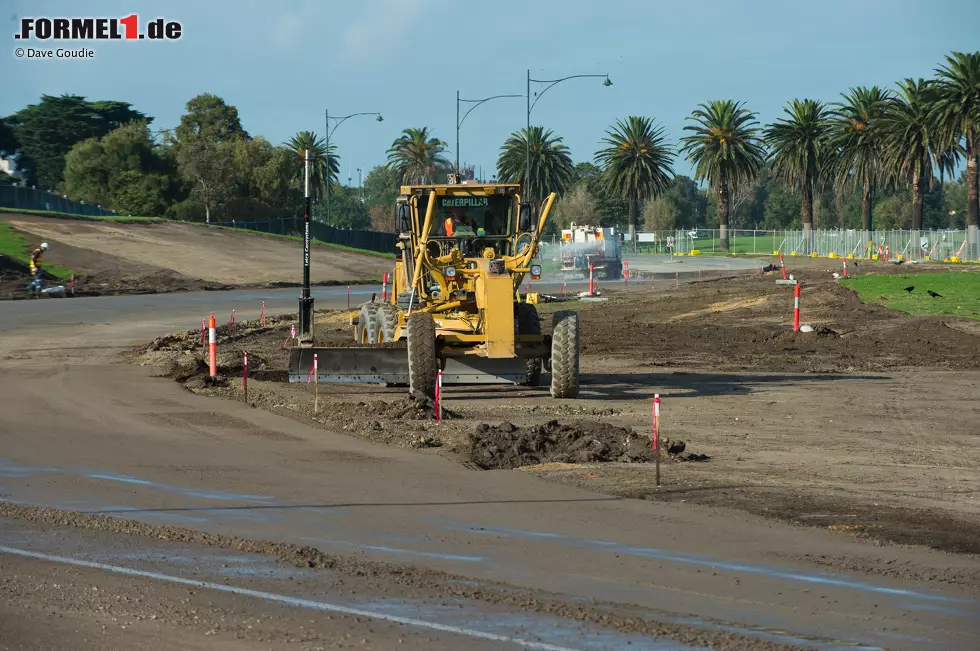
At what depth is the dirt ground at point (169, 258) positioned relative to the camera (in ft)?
186

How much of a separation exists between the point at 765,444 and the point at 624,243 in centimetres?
9437

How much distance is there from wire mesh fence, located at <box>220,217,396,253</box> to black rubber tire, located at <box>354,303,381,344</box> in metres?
69.8

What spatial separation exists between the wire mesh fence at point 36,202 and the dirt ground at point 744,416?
5227 centimetres

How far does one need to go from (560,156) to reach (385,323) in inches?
3943

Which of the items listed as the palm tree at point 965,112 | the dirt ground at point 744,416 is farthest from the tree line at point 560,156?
the dirt ground at point 744,416

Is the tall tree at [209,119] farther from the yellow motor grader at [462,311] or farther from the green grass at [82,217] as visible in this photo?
the yellow motor grader at [462,311]

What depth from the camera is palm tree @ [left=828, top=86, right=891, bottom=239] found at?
89.7 meters

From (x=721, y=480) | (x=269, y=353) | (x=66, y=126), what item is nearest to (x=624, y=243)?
(x=66, y=126)

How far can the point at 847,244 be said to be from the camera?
299 ft

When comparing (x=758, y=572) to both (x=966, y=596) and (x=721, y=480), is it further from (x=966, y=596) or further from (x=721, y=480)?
(x=721, y=480)

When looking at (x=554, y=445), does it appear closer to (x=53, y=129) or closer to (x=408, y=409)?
(x=408, y=409)

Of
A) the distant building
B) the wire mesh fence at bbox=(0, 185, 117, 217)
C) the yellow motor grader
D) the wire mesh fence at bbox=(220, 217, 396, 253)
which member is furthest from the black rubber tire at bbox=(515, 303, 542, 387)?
the distant building

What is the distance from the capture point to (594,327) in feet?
109

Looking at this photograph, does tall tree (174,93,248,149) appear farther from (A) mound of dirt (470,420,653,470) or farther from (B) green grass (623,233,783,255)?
(A) mound of dirt (470,420,653,470)
